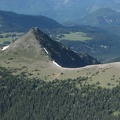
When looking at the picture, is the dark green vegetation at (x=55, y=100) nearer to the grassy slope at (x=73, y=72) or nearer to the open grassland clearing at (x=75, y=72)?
the open grassland clearing at (x=75, y=72)

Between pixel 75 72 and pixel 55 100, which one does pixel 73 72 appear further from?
pixel 55 100

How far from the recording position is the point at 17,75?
18788cm

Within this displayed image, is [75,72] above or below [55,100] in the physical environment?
above

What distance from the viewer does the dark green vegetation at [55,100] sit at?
15550cm

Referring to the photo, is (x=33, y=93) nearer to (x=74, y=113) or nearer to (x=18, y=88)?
(x=18, y=88)

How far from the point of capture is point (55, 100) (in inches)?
6575

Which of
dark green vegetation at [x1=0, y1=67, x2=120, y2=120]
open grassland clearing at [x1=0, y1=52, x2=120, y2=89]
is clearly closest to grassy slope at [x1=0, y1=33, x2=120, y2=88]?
open grassland clearing at [x1=0, y1=52, x2=120, y2=89]

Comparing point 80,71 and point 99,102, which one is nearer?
point 99,102

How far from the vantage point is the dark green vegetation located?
155500 mm

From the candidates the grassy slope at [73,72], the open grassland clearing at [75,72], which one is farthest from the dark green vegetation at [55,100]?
the grassy slope at [73,72]

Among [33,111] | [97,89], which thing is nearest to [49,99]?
[33,111]

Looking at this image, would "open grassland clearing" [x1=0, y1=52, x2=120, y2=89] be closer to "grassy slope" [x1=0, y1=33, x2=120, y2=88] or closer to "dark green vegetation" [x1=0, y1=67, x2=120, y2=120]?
"grassy slope" [x1=0, y1=33, x2=120, y2=88]

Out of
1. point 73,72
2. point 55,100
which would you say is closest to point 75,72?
point 73,72

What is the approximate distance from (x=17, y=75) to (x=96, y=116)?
157 ft
